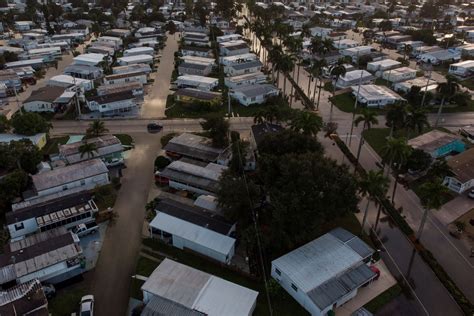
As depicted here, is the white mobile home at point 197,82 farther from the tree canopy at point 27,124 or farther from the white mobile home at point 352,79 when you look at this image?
the tree canopy at point 27,124

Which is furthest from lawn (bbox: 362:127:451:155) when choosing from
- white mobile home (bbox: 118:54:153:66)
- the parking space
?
white mobile home (bbox: 118:54:153:66)

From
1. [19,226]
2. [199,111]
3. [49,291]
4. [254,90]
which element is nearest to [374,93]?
[254,90]

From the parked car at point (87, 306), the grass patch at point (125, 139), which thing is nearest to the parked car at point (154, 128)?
the grass patch at point (125, 139)

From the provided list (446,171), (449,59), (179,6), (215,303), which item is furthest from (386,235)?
(179,6)

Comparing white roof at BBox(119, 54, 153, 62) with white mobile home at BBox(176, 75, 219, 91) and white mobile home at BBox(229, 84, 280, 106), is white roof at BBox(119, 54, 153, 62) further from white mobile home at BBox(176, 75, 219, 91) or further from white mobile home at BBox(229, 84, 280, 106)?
white mobile home at BBox(229, 84, 280, 106)

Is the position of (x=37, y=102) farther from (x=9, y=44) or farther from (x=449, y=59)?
(x=449, y=59)

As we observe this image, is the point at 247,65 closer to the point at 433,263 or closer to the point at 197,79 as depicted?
the point at 197,79
